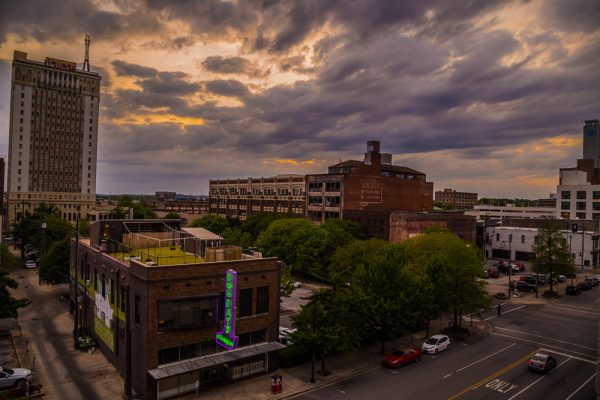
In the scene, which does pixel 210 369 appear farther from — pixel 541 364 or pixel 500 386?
pixel 541 364

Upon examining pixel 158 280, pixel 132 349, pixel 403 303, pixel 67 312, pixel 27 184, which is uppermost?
pixel 27 184

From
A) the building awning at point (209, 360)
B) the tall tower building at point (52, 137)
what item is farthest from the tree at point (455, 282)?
the tall tower building at point (52, 137)

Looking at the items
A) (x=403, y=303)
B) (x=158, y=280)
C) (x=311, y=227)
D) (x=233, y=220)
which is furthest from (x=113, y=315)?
(x=233, y=220)

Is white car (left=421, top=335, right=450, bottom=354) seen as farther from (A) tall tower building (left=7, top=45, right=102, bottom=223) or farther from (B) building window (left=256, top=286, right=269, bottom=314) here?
(A) tall tower building (left=7, top=45, right=102, bottom=223)

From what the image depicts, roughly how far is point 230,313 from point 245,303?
3194mm

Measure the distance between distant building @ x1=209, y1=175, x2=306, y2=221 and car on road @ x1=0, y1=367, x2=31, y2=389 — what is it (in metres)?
80.8

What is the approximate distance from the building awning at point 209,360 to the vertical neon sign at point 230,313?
42.4 inches

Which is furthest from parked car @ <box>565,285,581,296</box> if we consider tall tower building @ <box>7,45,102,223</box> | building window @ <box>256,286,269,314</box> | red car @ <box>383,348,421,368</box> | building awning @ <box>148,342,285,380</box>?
tall tower building @ <box>7,45,102,223</box>

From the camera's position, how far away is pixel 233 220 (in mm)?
128750

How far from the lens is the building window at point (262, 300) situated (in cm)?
3278

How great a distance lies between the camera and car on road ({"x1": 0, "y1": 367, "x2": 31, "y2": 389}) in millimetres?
28781

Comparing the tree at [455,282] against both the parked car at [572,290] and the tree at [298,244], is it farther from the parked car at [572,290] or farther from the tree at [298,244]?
the parked car at [572,290]

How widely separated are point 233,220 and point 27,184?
253ft

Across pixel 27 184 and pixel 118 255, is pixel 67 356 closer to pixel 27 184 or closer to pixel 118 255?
pixel 118 255
